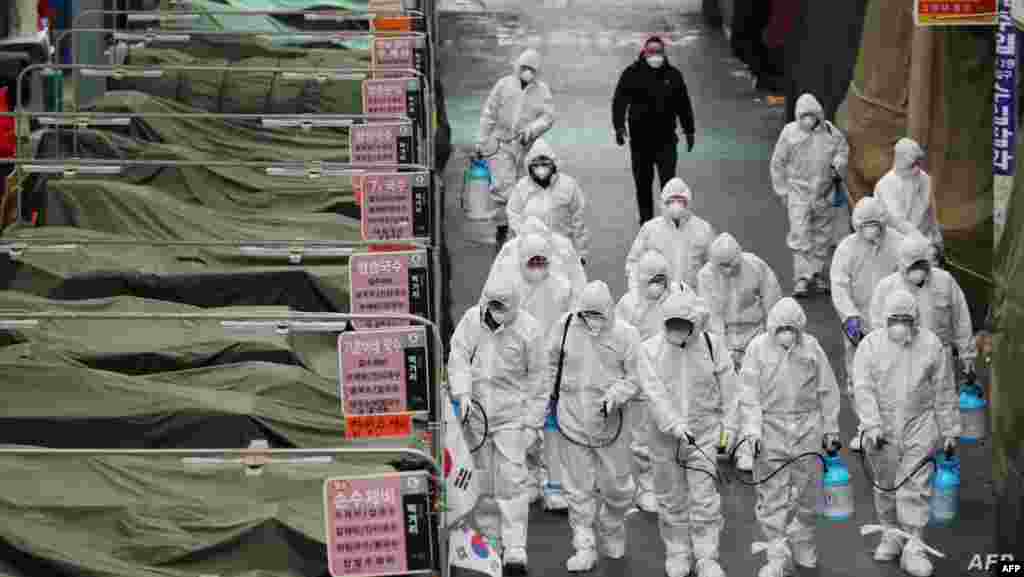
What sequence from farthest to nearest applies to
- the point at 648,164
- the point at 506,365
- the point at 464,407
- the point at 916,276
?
the point at 648,164
the point at 916,276
the point at 506,365
the point at 464,407

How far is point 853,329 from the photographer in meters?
16.5

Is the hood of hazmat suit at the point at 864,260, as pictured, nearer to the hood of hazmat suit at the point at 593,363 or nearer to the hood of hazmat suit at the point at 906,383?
the hood of hazmat suit at the point at 906,383

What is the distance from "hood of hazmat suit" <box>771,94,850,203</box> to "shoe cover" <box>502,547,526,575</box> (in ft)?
25.2

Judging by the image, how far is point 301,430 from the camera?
1158cm

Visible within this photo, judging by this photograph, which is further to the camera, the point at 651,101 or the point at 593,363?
the point at 651,101

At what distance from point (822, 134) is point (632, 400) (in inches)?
277

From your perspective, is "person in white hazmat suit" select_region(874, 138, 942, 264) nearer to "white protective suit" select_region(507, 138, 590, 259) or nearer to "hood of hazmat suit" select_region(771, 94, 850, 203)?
"hood of hazmat suit" select_region(771, 94, 850, 203)

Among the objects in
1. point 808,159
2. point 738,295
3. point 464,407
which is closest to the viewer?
point 464,407

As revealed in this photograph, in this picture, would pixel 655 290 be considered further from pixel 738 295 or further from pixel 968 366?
pixel 968 366

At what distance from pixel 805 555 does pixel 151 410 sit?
17.2 feet

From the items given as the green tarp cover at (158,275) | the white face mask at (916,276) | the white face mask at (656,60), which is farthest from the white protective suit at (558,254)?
the white face mask at (656,60)

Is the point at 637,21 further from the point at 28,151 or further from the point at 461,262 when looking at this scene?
the point at 28,151

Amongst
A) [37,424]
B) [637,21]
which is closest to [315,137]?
[37,424]

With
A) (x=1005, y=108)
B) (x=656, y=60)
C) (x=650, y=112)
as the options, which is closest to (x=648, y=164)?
(x=650, y=112)
